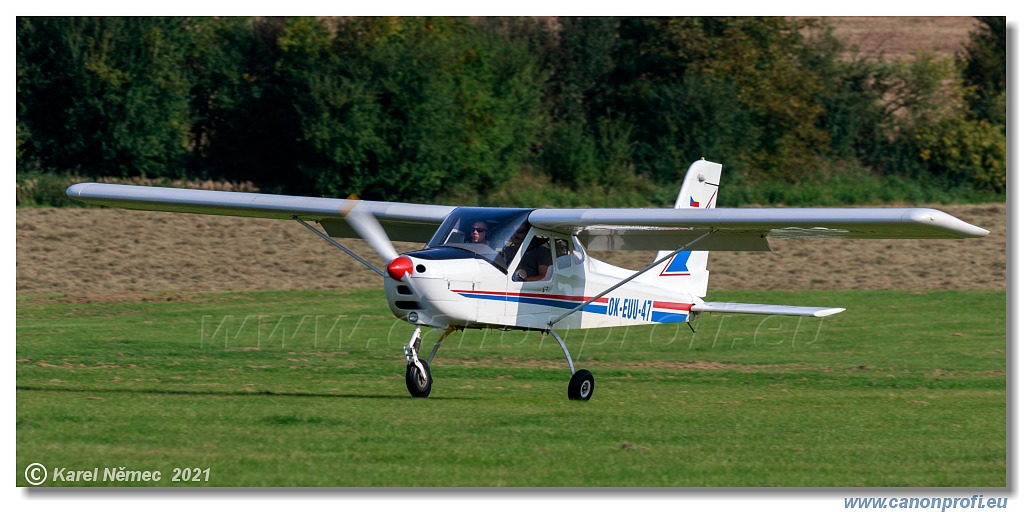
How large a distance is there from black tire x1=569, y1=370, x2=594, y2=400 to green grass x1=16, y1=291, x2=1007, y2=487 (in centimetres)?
23

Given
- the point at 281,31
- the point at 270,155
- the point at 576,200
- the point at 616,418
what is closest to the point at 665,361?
the point at 616,418

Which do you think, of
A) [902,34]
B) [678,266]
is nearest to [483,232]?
[678,266]

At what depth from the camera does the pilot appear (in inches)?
532

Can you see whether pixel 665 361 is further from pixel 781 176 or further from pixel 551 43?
pixel 551 43

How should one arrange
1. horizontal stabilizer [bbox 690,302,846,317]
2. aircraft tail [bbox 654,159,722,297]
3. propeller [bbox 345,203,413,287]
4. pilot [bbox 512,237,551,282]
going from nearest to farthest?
propeller [bbox 345,203,413,287], pilot [bbox 512,237,551,282], horizontal stabilizer [bbox 690,302,846,317], aircraft tail [bbox 654,159,722,297]

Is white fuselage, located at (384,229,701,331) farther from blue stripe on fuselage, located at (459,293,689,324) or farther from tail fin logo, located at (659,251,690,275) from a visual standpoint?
tail fin logo, located at (659,251,690,275)

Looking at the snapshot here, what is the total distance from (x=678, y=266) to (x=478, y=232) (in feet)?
13.6

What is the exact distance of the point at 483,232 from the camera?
1325 cm

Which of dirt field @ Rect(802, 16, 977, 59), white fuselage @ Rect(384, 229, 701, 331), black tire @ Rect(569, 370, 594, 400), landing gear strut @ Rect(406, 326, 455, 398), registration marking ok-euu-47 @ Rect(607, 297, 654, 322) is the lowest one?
black tire @ Rect(569, 370, 594, 400)

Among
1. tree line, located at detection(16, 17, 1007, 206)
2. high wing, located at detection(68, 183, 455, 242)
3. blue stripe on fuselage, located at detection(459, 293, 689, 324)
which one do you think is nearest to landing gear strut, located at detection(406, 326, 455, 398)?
blue stripe on fuselage, located at detection(459, 293, 689, 324)

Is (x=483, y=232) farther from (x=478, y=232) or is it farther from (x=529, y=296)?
(x=529, y=296)

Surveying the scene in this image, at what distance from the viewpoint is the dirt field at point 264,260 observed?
2781 cm

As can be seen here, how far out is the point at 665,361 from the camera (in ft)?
63.7

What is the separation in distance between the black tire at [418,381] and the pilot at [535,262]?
1.41 metres
